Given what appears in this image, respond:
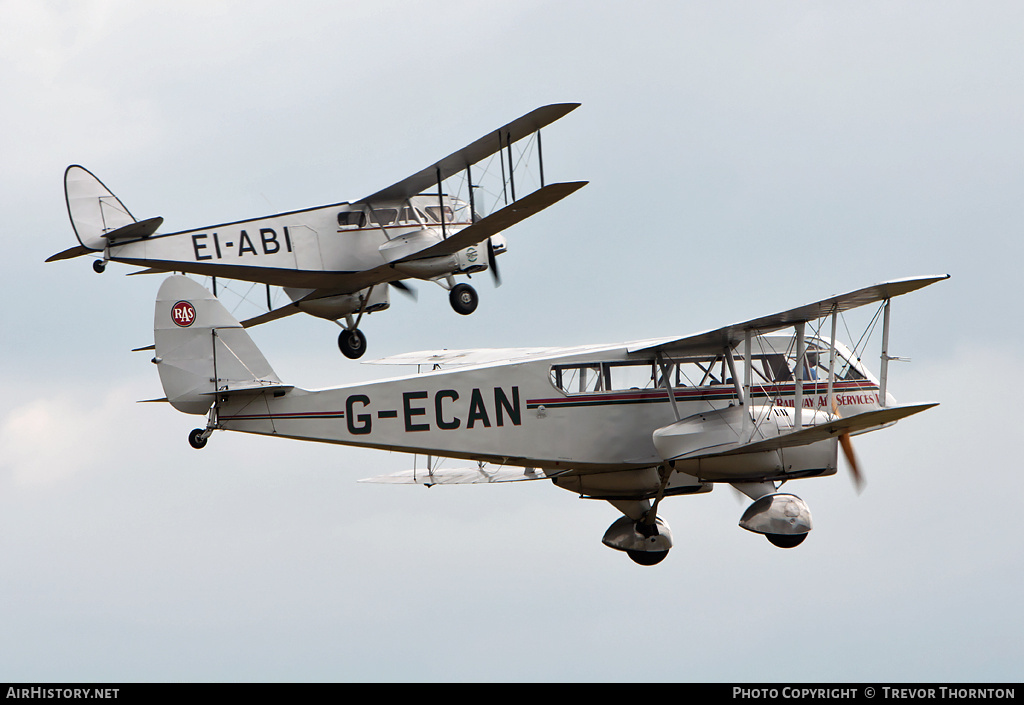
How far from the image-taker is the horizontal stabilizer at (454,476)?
89.8 ft

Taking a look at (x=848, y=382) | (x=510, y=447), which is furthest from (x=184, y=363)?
(x=848, y=382)

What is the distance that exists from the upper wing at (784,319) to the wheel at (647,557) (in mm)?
3971

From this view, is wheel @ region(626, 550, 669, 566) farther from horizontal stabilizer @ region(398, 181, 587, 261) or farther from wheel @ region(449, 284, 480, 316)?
horizontal stabilizer @ region(398, 181, 587, 261)

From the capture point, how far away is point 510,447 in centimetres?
2222

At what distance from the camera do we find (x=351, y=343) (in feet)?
86.9

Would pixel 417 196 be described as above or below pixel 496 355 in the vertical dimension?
above

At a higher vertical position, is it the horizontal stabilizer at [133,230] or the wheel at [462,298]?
the horizontal stabilizer at [133,230]

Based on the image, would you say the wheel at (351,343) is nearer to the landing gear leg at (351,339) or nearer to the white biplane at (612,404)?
the landing gear leg at (351,339)

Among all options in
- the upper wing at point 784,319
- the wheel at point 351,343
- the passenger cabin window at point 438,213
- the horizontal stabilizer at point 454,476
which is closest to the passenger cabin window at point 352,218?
the passenger cabin window at point 438,213

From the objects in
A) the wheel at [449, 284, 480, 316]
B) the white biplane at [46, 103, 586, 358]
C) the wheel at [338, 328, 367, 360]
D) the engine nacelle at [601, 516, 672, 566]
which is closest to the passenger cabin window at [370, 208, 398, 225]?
the white biplane at [46, 103, 586, 358]
